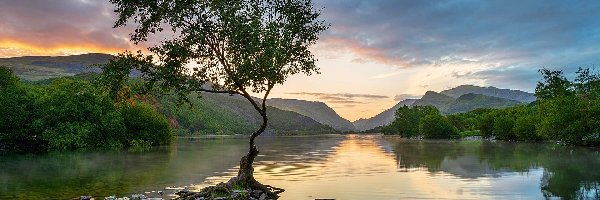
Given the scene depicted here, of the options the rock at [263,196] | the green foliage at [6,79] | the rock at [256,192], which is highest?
the green foliage at [6,79]

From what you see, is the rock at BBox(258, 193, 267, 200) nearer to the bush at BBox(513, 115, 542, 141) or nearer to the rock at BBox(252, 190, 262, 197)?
the rock at BBox(252, 190, 262, 197)

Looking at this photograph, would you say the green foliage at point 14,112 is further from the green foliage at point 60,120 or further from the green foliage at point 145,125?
the green foliage at point 145,125

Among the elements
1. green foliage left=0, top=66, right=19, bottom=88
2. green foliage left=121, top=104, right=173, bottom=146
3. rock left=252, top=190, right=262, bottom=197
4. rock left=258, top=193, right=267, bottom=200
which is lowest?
rock left=258, top=193, right=267, bottom=200

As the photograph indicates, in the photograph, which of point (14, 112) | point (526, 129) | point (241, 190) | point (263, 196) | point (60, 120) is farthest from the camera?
point (526, 129)

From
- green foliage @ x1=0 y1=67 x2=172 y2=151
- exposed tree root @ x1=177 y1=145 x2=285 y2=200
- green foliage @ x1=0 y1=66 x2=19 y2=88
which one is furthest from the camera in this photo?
green foliage @ x1=0 y1=66 x2=19 y2=88

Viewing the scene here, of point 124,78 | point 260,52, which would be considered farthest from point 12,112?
point 260,52

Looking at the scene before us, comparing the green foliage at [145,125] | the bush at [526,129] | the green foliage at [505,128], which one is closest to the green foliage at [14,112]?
the green foliage at [145,125]

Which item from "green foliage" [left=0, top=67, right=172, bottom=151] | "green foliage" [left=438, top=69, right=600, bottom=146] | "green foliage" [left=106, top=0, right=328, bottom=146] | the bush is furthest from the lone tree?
the bush

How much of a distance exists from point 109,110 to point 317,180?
98.4m

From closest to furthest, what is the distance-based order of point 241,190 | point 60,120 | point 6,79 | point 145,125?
1. point 241,190
2. point 60,120
3. point 6,79
4. point 145,125

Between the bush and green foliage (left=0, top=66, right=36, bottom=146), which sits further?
the bush

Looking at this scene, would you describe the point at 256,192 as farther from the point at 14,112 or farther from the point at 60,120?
the point at 60,120

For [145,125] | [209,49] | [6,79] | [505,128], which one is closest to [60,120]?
[6,79]

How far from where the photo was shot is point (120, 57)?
33.3 meters
